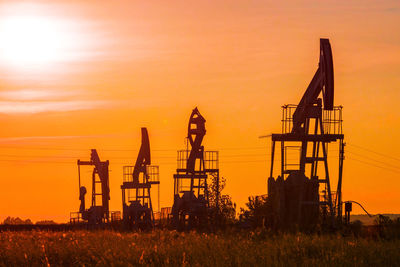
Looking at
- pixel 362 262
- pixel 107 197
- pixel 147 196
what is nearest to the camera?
pixel 362 262

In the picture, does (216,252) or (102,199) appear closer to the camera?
(216,252)

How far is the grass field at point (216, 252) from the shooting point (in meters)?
22.1

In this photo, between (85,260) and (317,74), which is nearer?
(85,260)

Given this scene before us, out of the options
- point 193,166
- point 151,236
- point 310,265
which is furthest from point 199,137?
point 310,265

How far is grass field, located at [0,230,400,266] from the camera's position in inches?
870

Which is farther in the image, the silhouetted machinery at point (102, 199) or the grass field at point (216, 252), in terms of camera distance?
the silhouetted machinery at point (102, 199)

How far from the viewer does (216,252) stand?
23.6m

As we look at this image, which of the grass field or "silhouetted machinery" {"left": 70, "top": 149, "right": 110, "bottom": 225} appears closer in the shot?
the grass field

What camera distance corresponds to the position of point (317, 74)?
1734 inches

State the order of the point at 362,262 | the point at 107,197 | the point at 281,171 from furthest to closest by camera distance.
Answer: the point at 107,197 → the point at 281,171 → the point at 362,262

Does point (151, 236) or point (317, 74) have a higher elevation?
point (317, 74)

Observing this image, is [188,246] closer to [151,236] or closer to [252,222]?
[151,236]

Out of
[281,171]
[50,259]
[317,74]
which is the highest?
[317,74]

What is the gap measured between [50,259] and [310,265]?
889 cm
